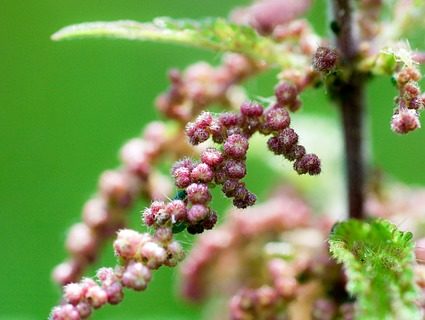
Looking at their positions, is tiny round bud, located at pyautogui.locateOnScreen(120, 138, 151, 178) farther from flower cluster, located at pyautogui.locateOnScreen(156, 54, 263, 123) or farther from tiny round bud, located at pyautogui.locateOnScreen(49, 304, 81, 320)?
tiny round bud, located at pyautogui.locateOnScreen(49, 304, 81, 320)

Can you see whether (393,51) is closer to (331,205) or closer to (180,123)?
(180,123)

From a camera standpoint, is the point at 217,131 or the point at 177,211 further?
the point at 217,131

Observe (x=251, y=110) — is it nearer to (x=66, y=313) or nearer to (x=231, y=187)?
(x=231, y=187)

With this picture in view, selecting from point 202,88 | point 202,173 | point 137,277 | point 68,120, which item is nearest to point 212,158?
point 202,173

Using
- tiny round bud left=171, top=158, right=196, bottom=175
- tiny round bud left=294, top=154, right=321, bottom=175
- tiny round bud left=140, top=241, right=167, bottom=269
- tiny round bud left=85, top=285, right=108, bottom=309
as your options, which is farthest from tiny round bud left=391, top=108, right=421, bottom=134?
tiny round bud left=85, top=285, right=108, bottom=309

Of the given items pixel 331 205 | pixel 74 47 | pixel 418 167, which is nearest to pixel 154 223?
pixel 331 205

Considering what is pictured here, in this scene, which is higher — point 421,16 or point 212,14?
point 212,14
